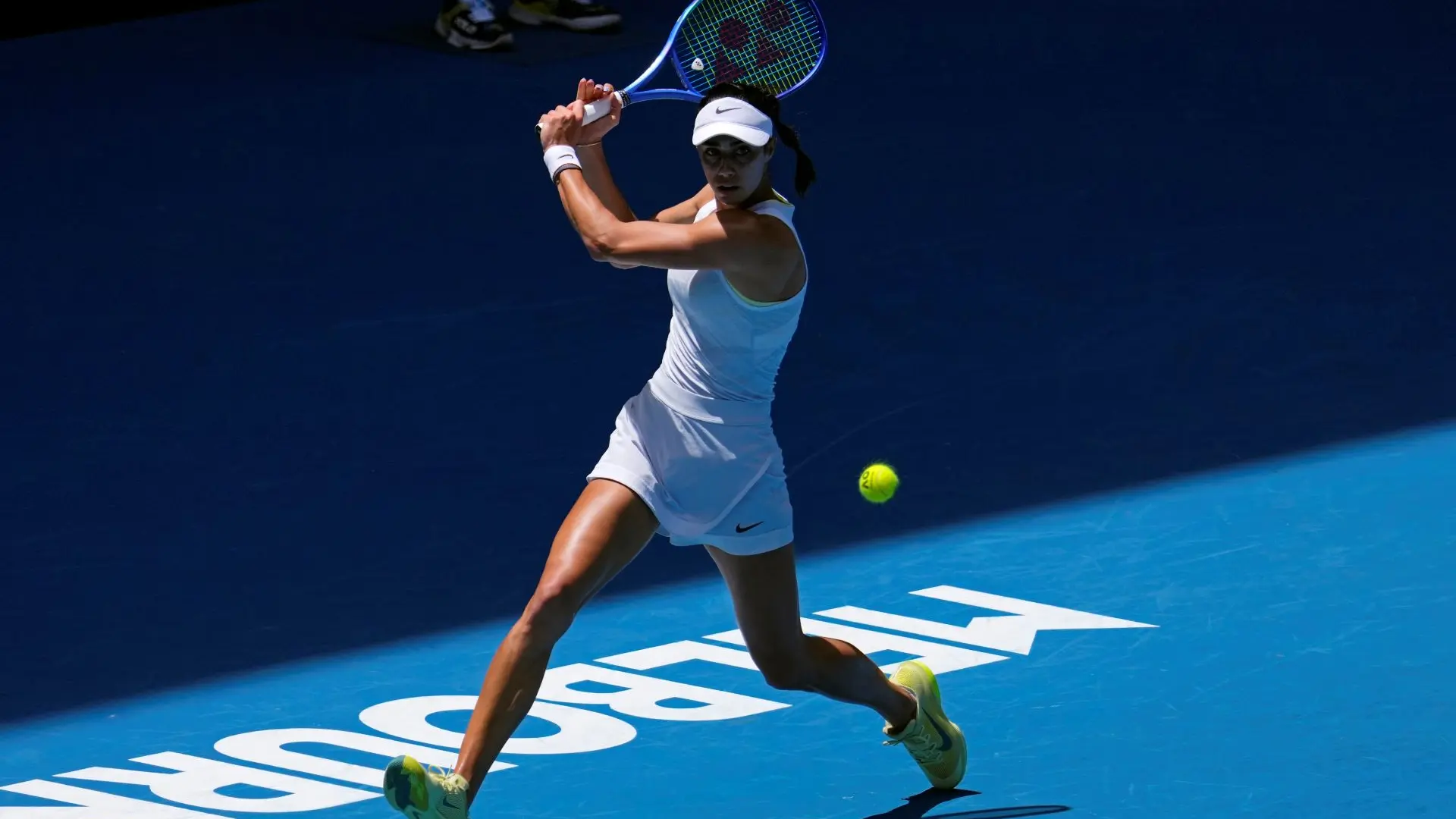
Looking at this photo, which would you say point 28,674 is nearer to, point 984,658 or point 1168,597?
point 984,658

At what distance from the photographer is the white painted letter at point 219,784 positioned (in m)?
5.64

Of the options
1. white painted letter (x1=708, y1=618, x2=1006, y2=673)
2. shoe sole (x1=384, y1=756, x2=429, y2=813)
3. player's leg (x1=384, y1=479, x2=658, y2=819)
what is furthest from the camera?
white painted letter (x1=708, y1=618, x2=1006, y2=673)

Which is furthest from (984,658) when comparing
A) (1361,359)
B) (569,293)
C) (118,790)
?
(569,293)

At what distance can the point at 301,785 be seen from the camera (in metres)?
5.74

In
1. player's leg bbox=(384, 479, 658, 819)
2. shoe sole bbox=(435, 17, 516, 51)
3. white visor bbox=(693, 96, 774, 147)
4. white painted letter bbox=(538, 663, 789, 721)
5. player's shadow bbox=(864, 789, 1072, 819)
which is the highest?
shoe sole bbox=(435, 17, 516, 51)

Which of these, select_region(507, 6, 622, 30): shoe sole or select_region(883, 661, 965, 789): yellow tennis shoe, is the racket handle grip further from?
select_region(507, 6, 622, 30): shoe sole

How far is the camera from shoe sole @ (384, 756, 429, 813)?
488 cm

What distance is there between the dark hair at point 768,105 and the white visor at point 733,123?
32 millimetres

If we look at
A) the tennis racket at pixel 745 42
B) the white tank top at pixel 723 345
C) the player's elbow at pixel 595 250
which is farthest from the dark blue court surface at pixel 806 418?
the tennis racket at pixel 745 42

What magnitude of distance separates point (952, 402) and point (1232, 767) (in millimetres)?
2947

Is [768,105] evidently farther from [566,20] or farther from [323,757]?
[566,20]

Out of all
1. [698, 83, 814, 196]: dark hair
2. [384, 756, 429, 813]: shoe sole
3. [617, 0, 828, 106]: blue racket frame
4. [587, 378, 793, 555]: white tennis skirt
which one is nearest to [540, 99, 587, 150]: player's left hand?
[617, 0, 828, 106]: blue racket frame

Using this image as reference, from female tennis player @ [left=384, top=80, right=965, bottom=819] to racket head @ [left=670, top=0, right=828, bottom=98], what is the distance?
30.1 inches

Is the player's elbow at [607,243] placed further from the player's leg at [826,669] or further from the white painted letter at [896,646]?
the white painted letter at [896,646]
